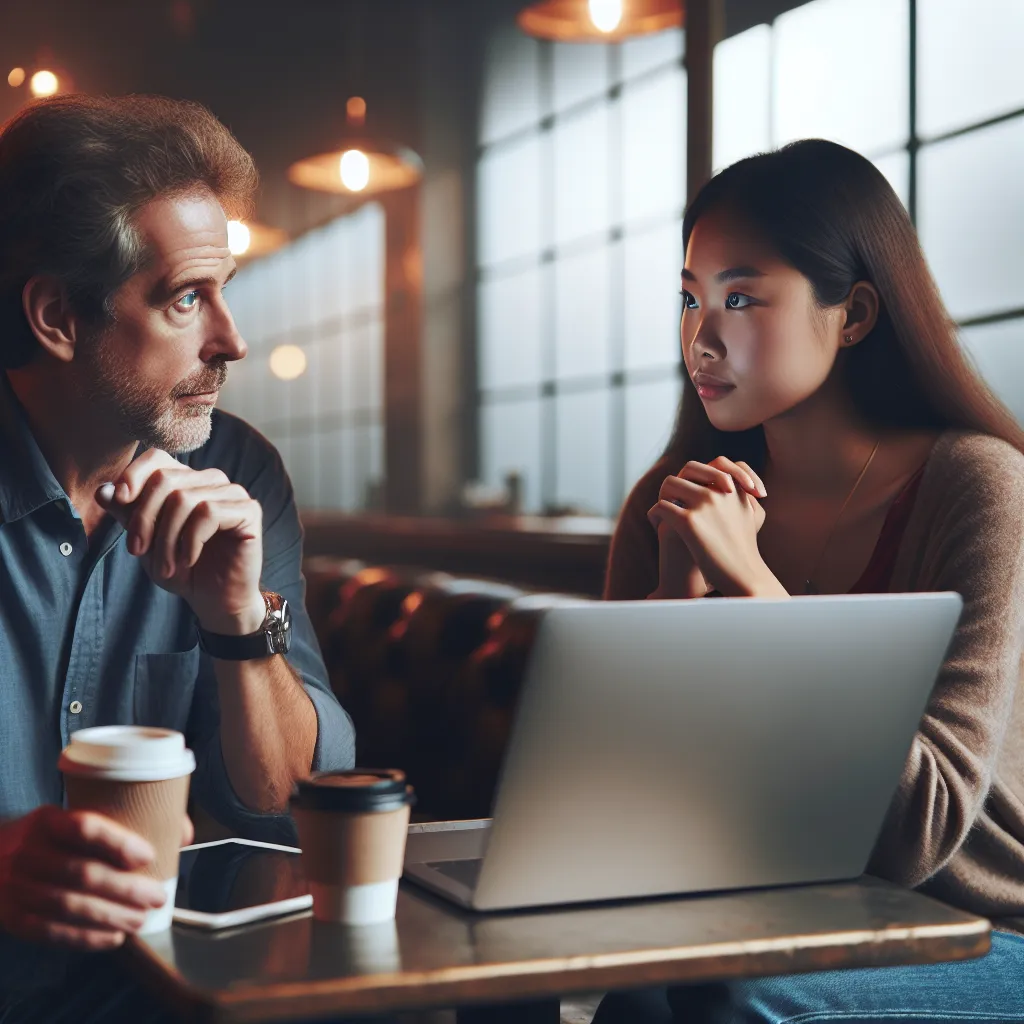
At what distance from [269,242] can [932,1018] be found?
472 cm

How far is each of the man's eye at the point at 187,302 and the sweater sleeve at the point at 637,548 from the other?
0.60 m

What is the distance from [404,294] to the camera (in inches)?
246

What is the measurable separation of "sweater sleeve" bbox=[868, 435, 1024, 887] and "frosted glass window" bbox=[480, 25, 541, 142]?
443 cm

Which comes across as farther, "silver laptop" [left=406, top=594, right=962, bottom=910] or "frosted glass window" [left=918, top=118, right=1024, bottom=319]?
"frosted glass window" [left=918, top=118, right=1024, bottom=319]

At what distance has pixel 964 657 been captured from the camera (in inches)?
47.2

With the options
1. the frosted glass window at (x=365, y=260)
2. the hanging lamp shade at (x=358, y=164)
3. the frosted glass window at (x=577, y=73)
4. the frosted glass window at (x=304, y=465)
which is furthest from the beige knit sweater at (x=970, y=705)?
the frosted glass window at (x=304, y=465)

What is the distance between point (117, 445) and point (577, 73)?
4.06 m

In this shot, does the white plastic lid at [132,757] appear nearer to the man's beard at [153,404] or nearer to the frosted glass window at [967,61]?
the man's beard at [153,404]

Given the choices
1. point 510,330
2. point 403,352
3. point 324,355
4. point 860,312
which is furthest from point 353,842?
point 324,355

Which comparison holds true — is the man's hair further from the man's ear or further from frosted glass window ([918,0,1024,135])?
frosted glass window ([918,0,1024,135])

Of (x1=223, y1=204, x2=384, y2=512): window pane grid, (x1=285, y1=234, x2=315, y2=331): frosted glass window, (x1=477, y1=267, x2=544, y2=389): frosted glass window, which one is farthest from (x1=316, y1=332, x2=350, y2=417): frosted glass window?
(x1=477, y1=267, x2=544, y2=389): frosted glass window

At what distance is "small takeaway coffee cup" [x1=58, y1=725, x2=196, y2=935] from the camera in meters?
0.76

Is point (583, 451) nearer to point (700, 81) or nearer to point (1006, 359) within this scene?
point (700, 81)

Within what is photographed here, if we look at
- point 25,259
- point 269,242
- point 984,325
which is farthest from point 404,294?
point 25,259
